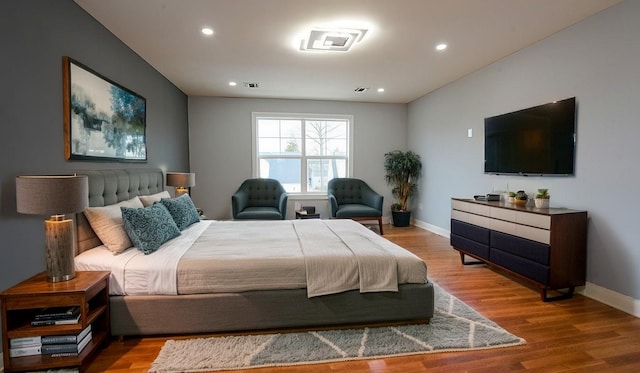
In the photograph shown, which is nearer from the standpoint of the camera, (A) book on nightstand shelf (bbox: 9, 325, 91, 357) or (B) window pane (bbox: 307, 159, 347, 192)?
(A) book on nightstand shelf (bbox: 9, 325, 91, 357)

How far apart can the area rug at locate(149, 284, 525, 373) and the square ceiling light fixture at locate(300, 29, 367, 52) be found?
2659mm

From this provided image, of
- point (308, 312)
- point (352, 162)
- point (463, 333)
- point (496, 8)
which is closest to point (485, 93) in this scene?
point (496, 8)

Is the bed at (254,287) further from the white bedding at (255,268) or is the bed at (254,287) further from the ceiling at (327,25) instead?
the ceiling at (327,25)

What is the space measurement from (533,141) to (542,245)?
1253 mm

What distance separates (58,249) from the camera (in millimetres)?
1890

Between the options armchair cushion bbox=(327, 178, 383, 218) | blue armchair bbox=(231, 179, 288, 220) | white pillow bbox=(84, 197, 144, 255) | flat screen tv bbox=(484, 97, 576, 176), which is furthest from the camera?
armchair cushion bbox=(327, 178, 383, 218)

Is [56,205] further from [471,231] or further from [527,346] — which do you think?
[471,231]

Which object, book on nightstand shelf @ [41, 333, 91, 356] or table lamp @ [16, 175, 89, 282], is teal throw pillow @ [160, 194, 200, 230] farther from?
book on nightstand shelf @ [41, 333, 91, 356]

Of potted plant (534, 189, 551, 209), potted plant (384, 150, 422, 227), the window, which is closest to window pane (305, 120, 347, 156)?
the window

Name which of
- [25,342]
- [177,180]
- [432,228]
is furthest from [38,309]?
[432,228]

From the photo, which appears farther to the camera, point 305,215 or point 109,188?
point 305,215

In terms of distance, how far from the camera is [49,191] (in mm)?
1760

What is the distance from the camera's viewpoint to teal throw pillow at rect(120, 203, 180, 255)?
2.38 meters

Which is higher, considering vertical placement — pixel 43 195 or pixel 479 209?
pixel 43 195
